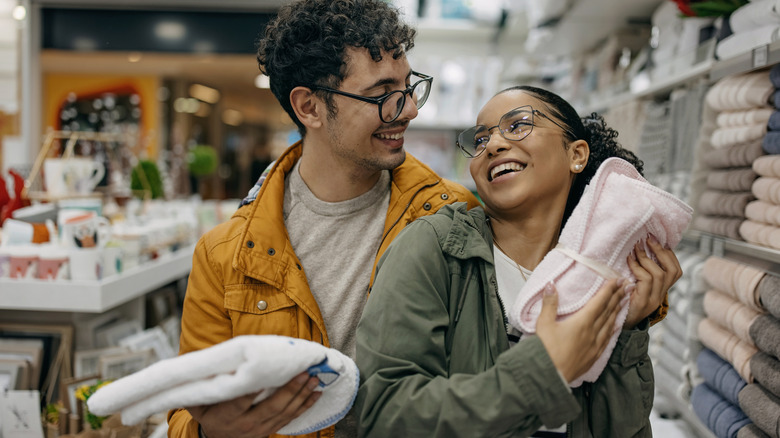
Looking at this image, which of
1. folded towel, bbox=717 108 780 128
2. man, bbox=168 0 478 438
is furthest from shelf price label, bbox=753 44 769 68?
man, bbox=168 0 478 438

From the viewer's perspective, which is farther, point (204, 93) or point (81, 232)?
point (204, 93)

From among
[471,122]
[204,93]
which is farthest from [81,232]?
[204,93]

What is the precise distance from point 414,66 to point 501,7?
2.63 feet

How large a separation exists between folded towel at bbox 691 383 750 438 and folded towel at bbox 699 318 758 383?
0.10 meters

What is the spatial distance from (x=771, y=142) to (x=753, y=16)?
1.18 ft

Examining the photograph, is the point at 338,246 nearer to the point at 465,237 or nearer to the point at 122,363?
the point at 465,237

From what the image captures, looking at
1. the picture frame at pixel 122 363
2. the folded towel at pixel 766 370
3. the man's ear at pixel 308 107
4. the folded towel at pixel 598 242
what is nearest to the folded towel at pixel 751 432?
the folded towel at pixel 766 370

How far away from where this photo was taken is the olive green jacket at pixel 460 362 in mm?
1046

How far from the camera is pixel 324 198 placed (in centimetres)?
174

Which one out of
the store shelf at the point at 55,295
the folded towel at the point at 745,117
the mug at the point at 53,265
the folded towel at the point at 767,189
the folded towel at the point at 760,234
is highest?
the folded towel at the point at 745,117

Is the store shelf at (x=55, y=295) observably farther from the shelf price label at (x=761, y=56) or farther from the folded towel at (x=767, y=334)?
the shelf price label at (x=761, y=56)

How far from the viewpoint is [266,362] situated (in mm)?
972

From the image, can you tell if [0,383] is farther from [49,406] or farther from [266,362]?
[266,362]

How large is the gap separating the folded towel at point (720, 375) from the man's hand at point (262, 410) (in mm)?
1195
